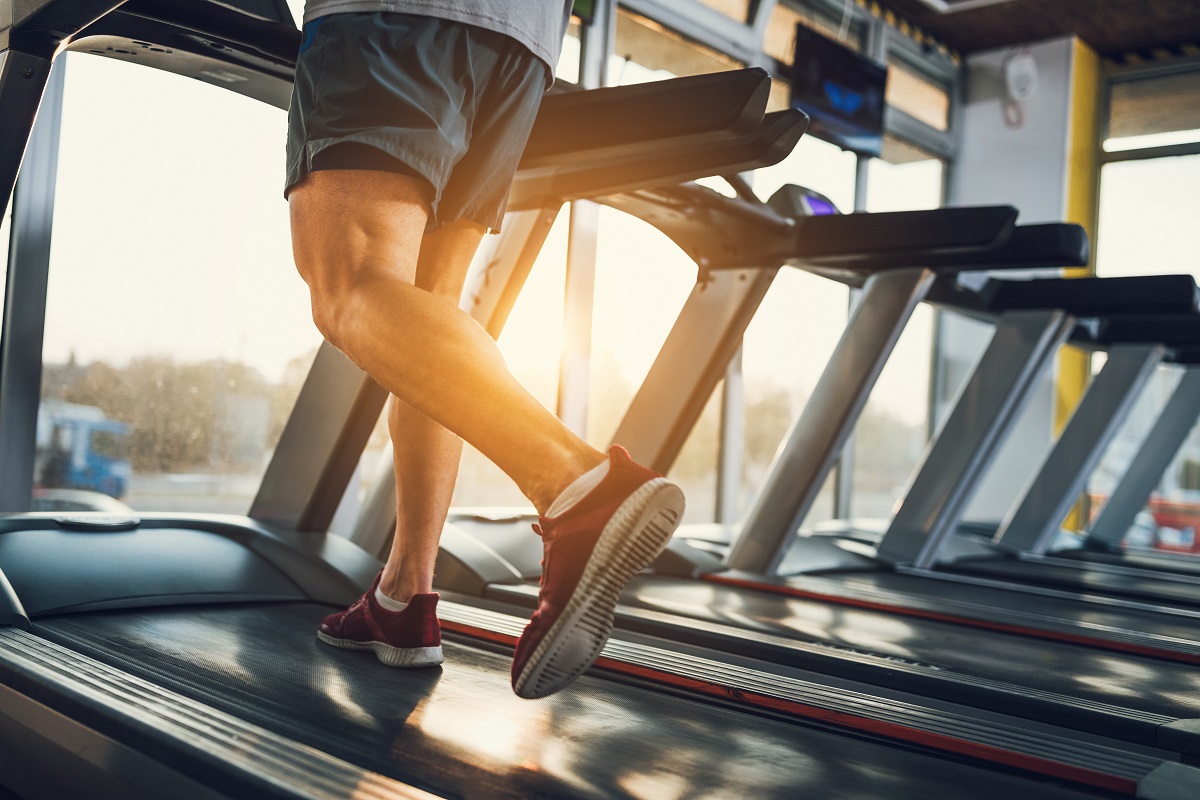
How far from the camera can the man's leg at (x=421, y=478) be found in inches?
62.6

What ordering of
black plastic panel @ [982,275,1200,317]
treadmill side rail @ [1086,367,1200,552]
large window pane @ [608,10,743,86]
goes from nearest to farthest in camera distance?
black plastic panel @ [982,275,1200,317] < large window pane @ [608,10,743,86] < treadmill side rail @ [1086,367,1200,552]

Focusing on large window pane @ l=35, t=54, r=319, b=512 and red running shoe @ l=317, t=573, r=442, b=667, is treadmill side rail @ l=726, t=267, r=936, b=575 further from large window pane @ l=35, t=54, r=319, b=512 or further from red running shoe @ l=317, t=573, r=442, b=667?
red running shoe @ l=317, t=573, r=442, b=667

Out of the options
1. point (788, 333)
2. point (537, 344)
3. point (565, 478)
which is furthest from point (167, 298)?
point (788, 333)

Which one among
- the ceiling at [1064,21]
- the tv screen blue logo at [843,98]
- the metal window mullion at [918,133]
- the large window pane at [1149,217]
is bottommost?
the large window pane at [1149,217]

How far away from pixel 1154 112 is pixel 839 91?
2666 mm

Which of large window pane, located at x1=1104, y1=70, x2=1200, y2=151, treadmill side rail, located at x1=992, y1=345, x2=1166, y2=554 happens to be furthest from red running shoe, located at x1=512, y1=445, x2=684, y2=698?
large window pane, located at x1=1104, y1=70, x2=1200, y2=151

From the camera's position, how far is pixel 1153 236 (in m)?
6.54

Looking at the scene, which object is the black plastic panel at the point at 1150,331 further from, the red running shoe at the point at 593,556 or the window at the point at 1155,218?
the red running shoe at the point at 593,556

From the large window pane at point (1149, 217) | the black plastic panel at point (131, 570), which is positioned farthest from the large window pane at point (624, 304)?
the large window pane at point (1149, 217)

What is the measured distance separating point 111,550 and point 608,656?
1.03 metres

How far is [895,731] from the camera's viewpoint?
144 centimetres

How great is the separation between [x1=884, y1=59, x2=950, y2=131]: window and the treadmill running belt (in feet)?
18.8

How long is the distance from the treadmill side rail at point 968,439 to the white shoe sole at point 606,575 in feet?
9.06

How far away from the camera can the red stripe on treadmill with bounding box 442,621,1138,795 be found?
1.28m
